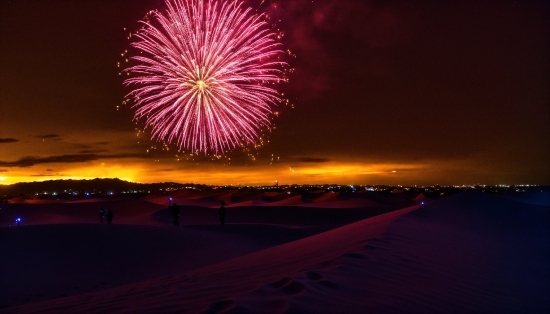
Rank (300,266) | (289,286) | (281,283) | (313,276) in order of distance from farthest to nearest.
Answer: (300,266) → (313,276) → (281,283) → (289,286)

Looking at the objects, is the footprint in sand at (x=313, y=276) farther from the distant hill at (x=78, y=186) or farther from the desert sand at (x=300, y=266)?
the distant hill at (x=78, y=186)

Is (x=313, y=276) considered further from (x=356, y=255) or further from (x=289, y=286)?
(x=356, y=255)

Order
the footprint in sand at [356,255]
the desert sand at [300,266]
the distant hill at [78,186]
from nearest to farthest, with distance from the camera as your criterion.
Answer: the desert sand at [300,266]
the footprint in sand at [356,255]
the distant hill at [78,186]

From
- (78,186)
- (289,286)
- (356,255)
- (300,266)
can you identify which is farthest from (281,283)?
(78,186)

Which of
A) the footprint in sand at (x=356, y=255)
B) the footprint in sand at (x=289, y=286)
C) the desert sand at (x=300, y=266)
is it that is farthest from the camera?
the footprint in sand at (x=356, y=255)

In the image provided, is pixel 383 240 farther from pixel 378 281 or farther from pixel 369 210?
pixel 369 210

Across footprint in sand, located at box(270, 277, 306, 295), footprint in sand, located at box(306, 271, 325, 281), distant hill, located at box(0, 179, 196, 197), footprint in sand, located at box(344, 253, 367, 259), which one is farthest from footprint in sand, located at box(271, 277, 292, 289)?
distant hill, located at box(0, 179, 196, 197)

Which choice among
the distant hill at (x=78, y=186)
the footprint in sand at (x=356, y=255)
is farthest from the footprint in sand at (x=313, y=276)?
the distant hill at (x=78, y=186)

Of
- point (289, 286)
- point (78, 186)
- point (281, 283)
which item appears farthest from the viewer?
point (78, 186)

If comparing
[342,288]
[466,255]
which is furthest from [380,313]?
[466,255]
